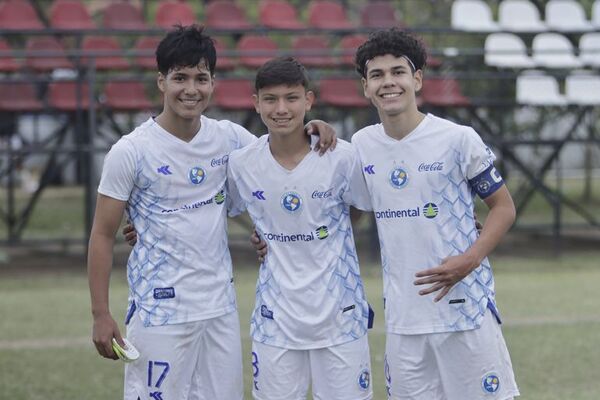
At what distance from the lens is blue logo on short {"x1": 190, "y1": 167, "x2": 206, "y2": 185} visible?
459 centimetres

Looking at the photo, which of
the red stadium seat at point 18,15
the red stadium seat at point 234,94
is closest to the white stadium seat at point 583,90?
the red stadium seat at point 234,94

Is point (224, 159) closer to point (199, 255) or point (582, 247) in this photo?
point (199, 255)

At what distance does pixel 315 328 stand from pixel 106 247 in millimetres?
905

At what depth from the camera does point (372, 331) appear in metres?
8.60

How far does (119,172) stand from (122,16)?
1074 cm

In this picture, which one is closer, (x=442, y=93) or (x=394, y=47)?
(x=394, y=47)

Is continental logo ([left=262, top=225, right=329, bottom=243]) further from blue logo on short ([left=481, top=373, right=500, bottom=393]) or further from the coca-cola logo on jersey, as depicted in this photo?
blue logo on short ([left=481, top=373, right=500, bottom=393])

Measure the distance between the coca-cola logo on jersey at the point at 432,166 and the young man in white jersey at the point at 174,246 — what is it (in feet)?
2.83

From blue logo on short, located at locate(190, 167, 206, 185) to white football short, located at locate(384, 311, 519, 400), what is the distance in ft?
3.34

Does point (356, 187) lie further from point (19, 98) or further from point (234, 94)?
point (19, 98)

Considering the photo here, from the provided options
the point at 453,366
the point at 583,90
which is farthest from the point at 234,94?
the point at 453,366

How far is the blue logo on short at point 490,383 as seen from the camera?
174 inches

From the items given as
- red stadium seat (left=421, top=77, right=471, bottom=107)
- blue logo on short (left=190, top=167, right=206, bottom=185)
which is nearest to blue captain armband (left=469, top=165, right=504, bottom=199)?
blue logo on short (left=190, top=167, right=206, bottom=185)

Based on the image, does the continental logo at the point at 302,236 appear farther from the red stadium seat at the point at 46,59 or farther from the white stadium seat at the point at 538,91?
the white stadium seat at the point at 538,91
